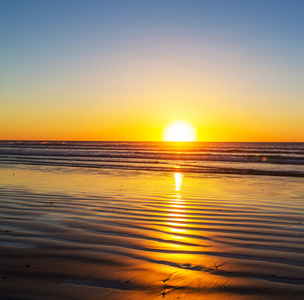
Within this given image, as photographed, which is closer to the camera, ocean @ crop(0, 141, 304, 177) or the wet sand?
the wet sand

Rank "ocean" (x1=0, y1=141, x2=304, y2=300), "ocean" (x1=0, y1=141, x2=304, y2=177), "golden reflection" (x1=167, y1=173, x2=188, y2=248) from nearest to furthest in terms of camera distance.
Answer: "ocean" (x1=0, y1=141, x2=304, y2=300)
"golden reflection" (x1=167, y1=173, x2=188, y2=248)
"ocean" (x1=0, y1=141, x2=304, y2=177)

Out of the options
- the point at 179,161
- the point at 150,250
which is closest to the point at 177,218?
the point at 150,250

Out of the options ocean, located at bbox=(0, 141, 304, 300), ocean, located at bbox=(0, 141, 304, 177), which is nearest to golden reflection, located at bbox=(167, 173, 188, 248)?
ocean, located at bbox=(0, 141, 304, 300)

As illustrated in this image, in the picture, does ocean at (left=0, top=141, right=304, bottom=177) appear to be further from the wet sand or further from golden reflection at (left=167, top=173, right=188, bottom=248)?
the wet sand

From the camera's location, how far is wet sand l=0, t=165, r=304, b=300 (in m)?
3.52

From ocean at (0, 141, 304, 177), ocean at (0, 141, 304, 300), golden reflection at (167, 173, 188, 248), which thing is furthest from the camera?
ocean at (0, 141, 304, 177)

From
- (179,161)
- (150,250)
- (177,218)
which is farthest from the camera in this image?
(179,161)

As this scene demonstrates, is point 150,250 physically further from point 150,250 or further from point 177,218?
point 177,218

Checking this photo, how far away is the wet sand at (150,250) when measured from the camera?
352cm

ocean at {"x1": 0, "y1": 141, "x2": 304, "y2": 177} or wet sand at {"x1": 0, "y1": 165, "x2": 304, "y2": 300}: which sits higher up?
ocean at {"x1": 0, "y1": 141, "x2": 304, "y2": 177}

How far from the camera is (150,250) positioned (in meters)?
4.84

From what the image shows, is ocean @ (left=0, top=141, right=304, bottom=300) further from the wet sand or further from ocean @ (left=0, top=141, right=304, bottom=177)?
ocean @ (left=0, top=141, right=304, bottom=177)

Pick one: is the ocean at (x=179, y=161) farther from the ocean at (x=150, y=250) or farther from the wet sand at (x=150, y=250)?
the wet sand at (x=150, y=250)

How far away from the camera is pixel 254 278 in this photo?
12.6 feet
